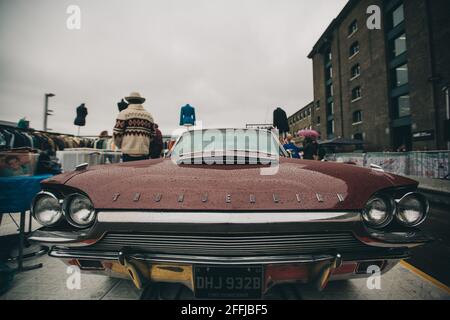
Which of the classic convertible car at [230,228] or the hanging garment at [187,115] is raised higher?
the hanging garment at [187,115]

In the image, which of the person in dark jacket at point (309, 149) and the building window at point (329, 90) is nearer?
the person in dark jacket at point (309, 149)

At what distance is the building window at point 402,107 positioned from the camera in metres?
19.0

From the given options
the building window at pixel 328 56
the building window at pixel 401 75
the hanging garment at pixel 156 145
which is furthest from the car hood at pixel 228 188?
the building window at pixel 328 56

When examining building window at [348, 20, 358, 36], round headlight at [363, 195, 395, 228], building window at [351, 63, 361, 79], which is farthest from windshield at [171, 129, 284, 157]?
building window at [348, 20, 358, 36]

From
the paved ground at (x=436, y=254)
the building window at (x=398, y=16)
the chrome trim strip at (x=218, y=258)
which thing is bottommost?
the paved ground at (x=436, y=254)

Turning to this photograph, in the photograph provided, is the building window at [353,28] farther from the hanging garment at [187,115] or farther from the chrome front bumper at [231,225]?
the chrome front bumper at [231,225]

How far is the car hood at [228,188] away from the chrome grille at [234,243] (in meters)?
0.15

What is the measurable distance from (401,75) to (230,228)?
23.6 meters

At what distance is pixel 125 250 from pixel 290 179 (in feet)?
3.27

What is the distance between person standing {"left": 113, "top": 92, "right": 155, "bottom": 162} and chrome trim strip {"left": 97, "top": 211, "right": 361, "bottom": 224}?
2696mm

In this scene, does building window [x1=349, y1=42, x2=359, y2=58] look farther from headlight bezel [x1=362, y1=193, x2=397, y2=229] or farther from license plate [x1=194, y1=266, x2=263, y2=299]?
license plate [x1=194, y1=266, x2=263, y2=299]

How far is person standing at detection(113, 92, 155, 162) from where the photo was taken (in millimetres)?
3947
